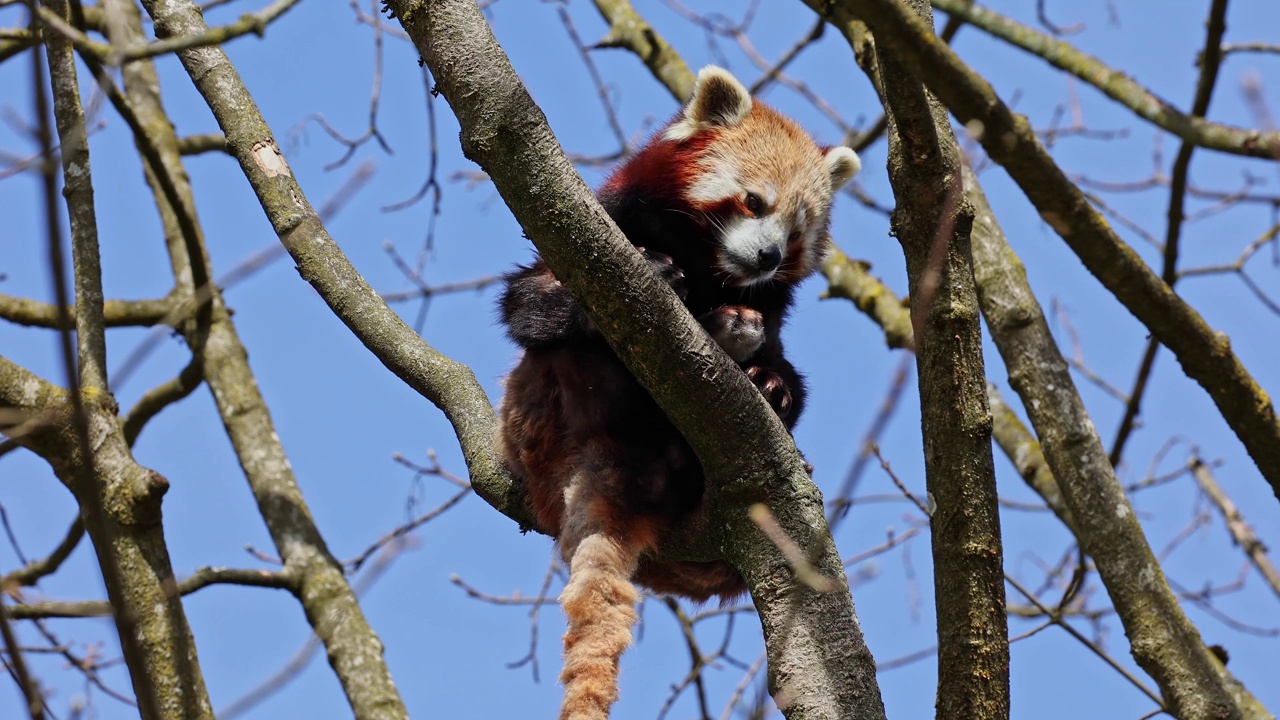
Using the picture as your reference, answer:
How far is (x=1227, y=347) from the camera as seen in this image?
11.8ft

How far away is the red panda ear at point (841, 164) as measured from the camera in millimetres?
5273

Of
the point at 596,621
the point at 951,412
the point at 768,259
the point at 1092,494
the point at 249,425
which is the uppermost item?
the point at 249,425

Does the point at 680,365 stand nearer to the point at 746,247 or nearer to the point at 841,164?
the point at 746,247

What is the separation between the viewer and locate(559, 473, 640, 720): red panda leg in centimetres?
322

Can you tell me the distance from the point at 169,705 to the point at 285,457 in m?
2.29

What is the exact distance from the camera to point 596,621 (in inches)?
134

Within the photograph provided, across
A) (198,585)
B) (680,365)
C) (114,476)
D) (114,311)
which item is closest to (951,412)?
(680,365)

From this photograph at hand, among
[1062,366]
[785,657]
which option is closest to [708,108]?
[1062,366]

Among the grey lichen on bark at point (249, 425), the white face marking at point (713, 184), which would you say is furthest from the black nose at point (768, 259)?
the grey lichen on bark at point (249, 425)

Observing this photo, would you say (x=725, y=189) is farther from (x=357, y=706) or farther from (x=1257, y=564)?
(x=1257, y=564)

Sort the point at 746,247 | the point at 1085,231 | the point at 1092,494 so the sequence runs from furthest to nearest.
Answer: the point at 746,247, the point at 1092,494, the point at 1085,231

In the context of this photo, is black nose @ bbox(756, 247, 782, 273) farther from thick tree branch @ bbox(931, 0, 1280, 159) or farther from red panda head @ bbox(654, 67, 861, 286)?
thick tree branch @ bbox(931, 0, 1280, 159)

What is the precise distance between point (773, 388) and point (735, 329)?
0.24 metres

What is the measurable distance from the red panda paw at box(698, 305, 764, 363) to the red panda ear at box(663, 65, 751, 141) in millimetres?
1380
